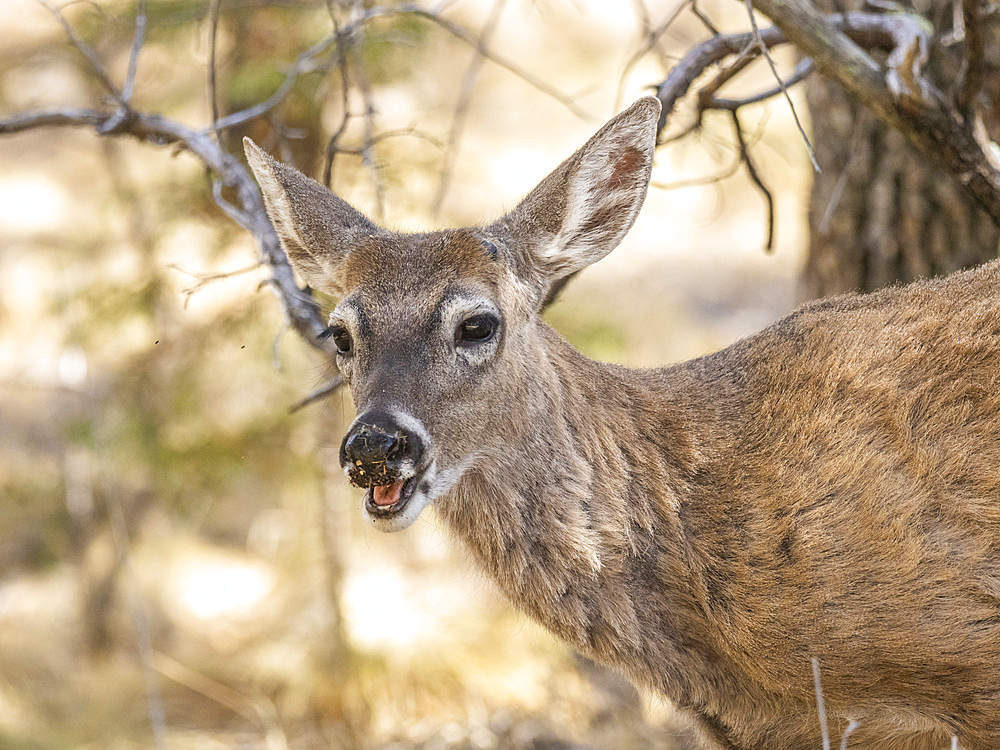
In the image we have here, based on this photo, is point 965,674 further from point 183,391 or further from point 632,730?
point 183,391

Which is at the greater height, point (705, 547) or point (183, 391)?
point (183, 391)

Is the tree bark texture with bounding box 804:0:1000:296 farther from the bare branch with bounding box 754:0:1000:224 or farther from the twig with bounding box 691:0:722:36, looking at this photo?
the twig with bounding box 691:0:722:36

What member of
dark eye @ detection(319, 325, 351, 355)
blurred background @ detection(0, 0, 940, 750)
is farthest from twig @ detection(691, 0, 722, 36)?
dark eye @ detection(319, 325, 351, 355)

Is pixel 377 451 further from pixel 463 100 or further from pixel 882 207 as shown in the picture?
pixel 882 207

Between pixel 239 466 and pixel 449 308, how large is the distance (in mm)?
5020

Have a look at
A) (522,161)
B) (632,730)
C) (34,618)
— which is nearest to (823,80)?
(632,730)

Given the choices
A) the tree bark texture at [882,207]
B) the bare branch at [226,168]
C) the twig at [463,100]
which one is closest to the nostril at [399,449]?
the bare branch at [226,168]

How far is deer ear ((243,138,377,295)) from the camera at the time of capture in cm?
438

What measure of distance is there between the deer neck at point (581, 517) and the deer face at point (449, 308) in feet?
0.33

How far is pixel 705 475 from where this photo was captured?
4027 millimetres

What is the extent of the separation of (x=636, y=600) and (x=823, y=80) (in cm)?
364

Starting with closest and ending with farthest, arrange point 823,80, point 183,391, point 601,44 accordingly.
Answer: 1. point 823,80
2. point 183,391
3. point 601,44

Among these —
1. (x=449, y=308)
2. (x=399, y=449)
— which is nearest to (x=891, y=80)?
(x=449, y=308)

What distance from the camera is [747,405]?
4.14 metres
